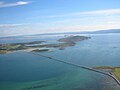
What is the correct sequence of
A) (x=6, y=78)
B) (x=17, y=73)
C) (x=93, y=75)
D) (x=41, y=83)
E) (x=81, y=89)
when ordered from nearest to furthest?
(x=81, y=89), (x=41, y=83), (x=93, y=75), (x=6, y=78), (x=17, y=73)

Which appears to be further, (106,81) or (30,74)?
(30,74)

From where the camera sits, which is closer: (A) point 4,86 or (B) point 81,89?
(B) point 81,89

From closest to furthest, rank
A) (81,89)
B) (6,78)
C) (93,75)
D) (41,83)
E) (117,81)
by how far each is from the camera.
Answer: (81,89) → (117,81) → (41,83) → (93,75) → (6,78)

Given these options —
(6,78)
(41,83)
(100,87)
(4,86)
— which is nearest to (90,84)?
(100,87)

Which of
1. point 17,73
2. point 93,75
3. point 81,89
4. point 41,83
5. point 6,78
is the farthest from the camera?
point 17,73

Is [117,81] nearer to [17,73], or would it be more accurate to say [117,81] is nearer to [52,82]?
[52,82]

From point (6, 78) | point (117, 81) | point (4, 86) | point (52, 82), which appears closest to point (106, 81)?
point (117, 81)

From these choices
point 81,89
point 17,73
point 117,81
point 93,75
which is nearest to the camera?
point 81,89

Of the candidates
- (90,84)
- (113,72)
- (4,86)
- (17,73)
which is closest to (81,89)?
(90,84)

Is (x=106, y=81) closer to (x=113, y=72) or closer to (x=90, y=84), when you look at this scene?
(x=90, y=84)
